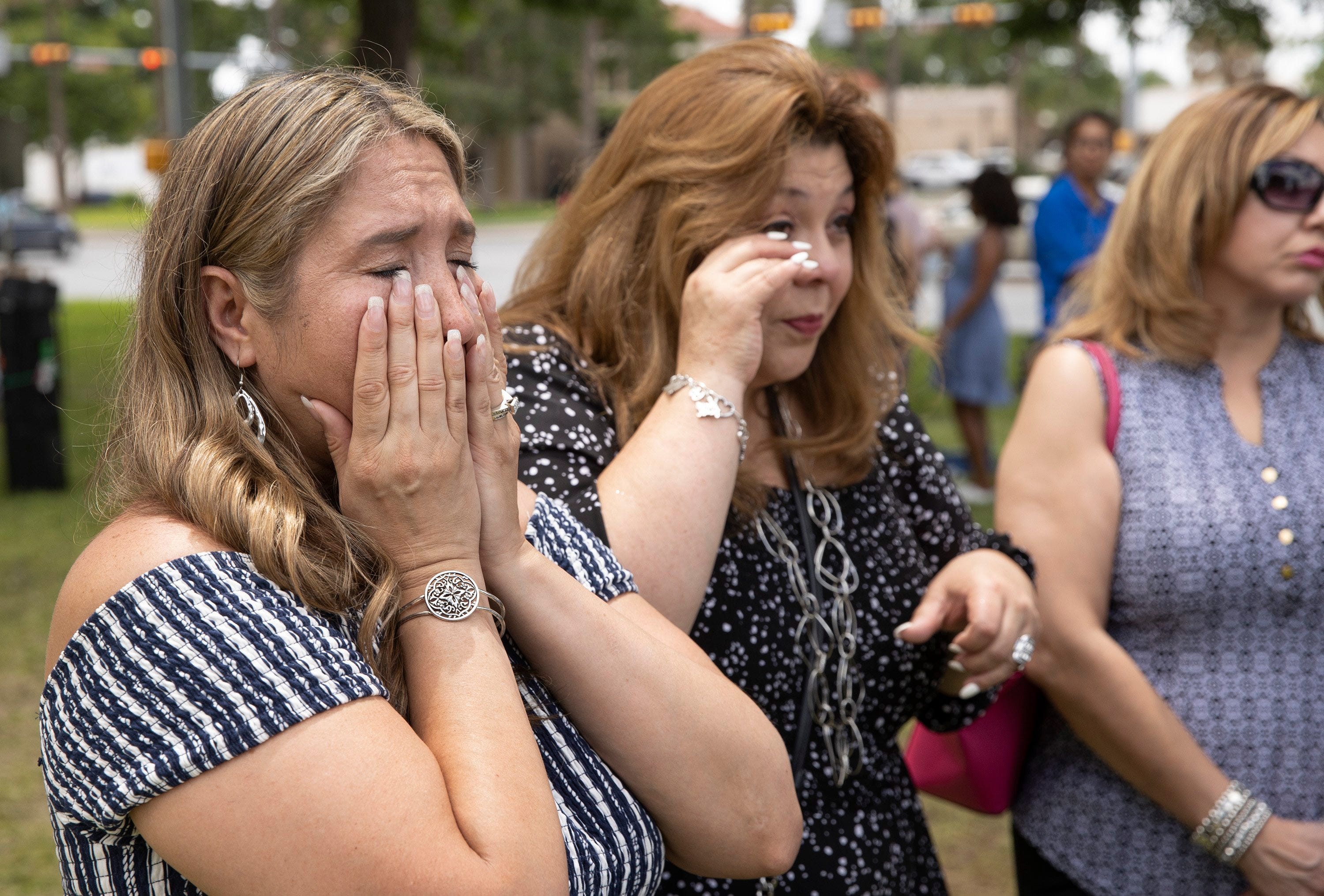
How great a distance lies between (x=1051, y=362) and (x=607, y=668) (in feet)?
4.56

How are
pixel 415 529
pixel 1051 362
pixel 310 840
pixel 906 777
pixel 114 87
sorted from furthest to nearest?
pixel 114 87 < pixel 1051 362 < pixel 906 777 < pixel 415 529 < pixel 310 840

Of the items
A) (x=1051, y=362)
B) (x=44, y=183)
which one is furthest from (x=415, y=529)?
(x=44, y=183)

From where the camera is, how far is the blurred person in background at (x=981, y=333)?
8.38 meters

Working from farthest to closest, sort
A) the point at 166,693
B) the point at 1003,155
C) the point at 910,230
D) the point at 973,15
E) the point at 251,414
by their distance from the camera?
the point at 1003,155, the point at 973,15, the point at 910,230, the point at 251,414, the point at 166,693

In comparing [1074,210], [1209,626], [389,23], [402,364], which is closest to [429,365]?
[402,364]

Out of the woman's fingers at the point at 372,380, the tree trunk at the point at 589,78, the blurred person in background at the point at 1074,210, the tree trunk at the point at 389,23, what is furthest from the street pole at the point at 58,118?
the woman's fingers at the point at 372,380

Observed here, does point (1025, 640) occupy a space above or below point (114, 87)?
above

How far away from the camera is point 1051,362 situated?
99.2 inches

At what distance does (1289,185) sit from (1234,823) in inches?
49.4

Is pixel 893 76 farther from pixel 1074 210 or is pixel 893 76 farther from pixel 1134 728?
pixel 1134 728

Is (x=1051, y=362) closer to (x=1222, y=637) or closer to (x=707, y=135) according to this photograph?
(x=1222, y=637)

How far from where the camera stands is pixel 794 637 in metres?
2.06

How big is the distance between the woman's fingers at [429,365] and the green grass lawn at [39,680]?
46cm

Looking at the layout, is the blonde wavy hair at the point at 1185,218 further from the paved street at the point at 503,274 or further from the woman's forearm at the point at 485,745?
the paved street at the point at 503,274
